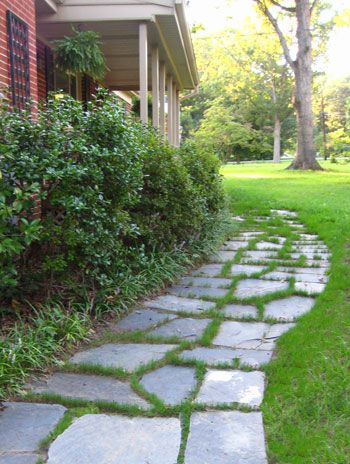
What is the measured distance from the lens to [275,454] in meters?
2.10

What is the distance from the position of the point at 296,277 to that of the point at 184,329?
1.79 m

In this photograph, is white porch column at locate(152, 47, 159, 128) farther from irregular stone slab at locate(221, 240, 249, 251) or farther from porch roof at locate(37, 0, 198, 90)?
irregular stone slab at locate(221, 240, 249, 251)

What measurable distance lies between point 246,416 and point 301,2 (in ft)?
62.7

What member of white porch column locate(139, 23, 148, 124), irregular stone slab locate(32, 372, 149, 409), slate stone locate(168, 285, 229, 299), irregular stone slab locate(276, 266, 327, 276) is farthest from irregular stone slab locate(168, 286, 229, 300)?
white porch column locate(139, 23, 148, 124)

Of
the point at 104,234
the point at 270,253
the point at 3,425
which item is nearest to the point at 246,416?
the point at 3,425

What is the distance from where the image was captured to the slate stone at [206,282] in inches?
190

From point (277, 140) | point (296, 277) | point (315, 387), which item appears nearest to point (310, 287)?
point (296, 277)

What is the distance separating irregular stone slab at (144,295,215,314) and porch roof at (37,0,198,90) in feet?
14.5

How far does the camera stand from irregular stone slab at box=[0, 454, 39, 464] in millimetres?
2053

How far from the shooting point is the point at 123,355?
3178 mm

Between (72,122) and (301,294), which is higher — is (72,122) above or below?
above

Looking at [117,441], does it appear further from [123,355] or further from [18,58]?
[18,58]

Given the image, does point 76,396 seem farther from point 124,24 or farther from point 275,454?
point 124,24

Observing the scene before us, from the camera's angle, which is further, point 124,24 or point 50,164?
point 124,24
